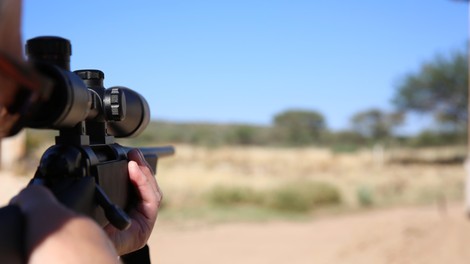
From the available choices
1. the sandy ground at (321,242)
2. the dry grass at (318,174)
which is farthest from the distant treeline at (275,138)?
the sandy ground at (321,242)

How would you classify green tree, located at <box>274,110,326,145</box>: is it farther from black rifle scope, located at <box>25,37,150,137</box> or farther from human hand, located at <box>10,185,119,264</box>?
human hand, located at <box>10,185,119,264</box>

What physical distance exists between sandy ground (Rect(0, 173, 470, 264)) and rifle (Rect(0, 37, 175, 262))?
294 inches

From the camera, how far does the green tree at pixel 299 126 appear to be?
181 feet

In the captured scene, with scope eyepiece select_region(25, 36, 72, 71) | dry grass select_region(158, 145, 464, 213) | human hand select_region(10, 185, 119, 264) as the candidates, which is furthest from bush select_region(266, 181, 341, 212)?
human hand select_region(10, 185, 119, 264)

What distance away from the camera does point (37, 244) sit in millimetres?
728

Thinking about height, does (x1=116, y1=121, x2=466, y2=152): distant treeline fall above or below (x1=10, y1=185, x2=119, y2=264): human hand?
above

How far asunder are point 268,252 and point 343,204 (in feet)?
22.2

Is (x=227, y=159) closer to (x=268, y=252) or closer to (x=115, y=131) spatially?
(x=268, y=252)

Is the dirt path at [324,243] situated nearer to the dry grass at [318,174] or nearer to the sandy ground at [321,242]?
the sandy ground at [321,242]

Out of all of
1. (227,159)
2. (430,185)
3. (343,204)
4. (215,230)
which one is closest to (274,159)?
(227,159)

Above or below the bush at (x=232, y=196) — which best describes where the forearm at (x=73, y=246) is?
above

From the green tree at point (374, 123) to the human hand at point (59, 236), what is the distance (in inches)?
1948

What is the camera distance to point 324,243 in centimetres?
1063

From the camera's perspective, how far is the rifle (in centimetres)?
87
